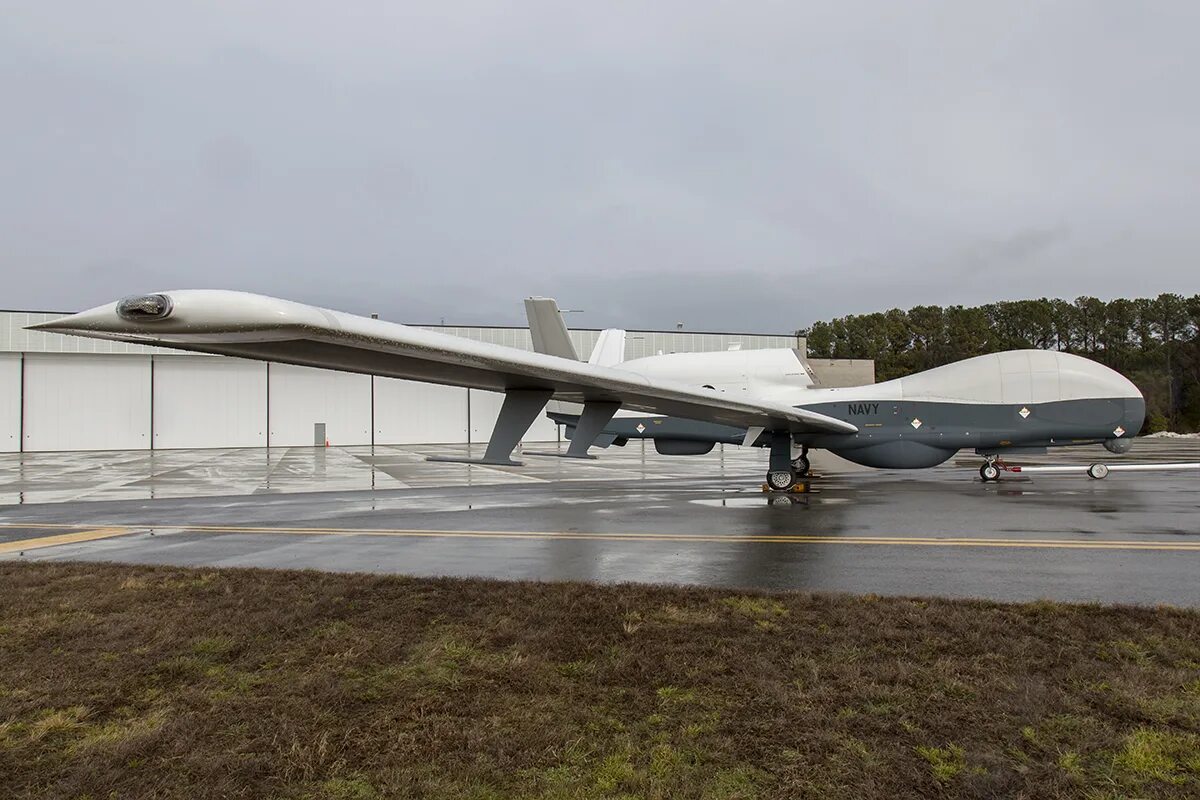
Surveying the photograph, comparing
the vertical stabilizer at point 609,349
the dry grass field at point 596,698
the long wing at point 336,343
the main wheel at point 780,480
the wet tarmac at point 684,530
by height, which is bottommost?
the wet tarmac at point 684,530

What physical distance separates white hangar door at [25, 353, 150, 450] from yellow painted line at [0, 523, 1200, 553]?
124ft

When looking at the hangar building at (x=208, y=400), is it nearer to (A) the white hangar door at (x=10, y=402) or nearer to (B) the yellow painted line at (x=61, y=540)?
(A) the white hangar door at (x=10, y=402)

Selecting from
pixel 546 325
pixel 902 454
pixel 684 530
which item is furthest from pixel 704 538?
pixel 546 325

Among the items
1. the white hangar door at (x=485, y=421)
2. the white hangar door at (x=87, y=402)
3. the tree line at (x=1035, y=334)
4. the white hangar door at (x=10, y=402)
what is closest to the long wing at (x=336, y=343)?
the white hangar door at (x=485, y=421)

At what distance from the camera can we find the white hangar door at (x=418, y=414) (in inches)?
1874

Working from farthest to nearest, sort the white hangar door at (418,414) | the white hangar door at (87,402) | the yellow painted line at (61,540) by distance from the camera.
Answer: the white hangar door at (418,414), the white hangar door at (87,402), the yellow painted line at (61,540)

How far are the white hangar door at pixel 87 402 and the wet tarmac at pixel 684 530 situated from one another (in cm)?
2809

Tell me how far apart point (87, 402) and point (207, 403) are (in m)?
6.85

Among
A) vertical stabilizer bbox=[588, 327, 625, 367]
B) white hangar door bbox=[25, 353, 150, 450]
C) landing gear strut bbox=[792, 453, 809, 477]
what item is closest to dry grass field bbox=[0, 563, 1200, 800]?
landing gear strut bbox=[792, 453, 809, 477]

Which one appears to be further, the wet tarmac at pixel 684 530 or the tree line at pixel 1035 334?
the tree line at pixel 1035 334

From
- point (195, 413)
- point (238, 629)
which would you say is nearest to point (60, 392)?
point (195, 413)

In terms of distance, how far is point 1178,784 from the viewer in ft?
9.48

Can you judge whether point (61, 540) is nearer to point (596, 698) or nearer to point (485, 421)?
→ point (596, 698)

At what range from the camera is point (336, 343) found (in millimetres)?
5266
